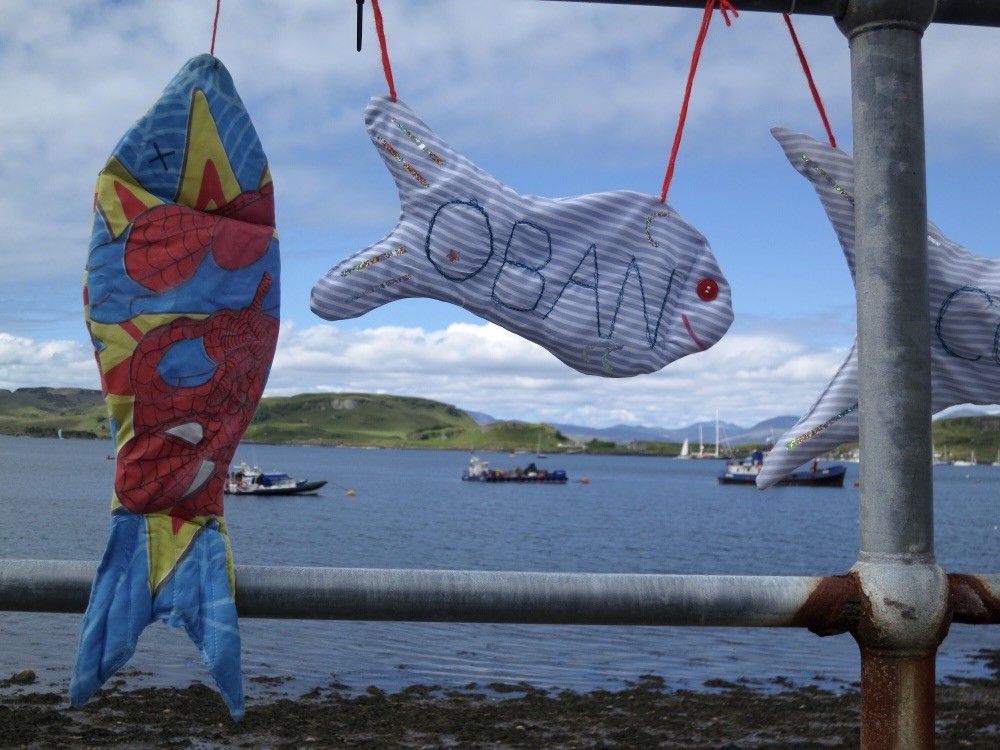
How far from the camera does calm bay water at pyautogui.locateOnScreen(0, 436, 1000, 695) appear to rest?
685 inches

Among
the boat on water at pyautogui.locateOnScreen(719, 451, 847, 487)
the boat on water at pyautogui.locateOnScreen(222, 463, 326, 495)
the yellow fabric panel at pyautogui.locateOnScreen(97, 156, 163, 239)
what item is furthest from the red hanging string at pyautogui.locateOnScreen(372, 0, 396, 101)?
the boat on water at pyautogui.locateOnScreen(719, 451, 847, 487)

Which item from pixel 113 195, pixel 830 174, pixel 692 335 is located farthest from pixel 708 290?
pixel 113 195

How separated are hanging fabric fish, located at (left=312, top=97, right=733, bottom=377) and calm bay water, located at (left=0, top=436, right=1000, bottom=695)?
43.3 ft

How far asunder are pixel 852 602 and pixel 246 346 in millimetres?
2101

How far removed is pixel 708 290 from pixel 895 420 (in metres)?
0.84

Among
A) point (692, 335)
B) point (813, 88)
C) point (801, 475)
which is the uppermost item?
point (813, 88)

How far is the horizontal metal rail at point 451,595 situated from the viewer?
2922 millimetres

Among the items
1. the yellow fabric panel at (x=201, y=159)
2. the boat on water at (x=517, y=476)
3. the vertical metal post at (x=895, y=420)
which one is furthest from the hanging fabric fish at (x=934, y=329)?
the boat on water at (x=517, y=476)

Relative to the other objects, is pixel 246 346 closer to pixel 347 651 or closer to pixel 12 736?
pixel 12 736

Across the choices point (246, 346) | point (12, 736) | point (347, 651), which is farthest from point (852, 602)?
point (347, 651)

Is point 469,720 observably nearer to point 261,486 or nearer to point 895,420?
point 895,420

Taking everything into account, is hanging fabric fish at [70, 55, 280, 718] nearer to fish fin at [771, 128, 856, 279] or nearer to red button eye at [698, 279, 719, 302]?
red button eye at [698, 279, 719, 302]

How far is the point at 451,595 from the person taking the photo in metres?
2.98

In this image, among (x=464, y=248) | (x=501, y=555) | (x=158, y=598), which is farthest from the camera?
(x=501, y=555)
